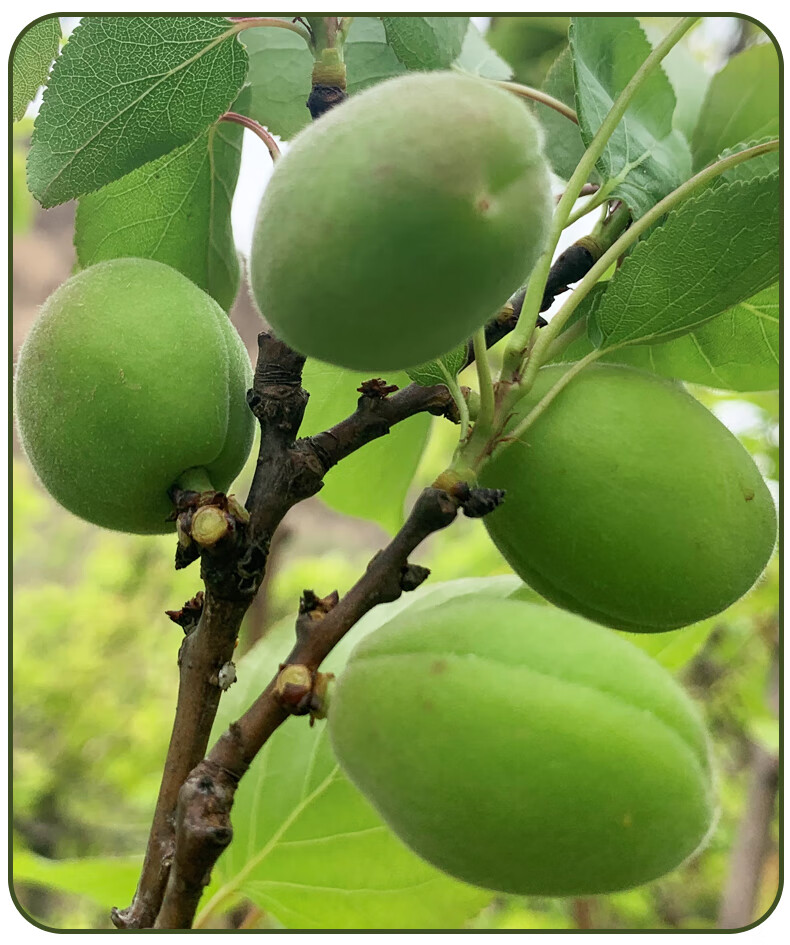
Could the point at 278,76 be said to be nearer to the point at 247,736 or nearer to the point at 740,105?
the point at 740,105

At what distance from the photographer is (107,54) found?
2.02 ft

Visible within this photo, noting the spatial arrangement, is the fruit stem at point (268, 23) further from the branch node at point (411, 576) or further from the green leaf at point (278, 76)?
the branch node at point (411, 576)

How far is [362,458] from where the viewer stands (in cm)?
77

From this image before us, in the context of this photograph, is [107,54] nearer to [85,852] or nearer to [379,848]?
[379,848]

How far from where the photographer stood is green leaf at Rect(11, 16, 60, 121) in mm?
672

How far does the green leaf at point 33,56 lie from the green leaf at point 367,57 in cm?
19

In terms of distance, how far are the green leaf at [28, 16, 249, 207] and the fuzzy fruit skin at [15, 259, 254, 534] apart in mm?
80

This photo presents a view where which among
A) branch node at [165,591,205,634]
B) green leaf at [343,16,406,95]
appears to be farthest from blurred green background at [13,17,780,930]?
branch node at [165,591,205,634]

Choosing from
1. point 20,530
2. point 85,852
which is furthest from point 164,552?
point 85,852

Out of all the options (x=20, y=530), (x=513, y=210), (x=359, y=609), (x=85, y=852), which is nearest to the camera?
(x=513, y=210)

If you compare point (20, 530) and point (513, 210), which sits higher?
point (513, 210)

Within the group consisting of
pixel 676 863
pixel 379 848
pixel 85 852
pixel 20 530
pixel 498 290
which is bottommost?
pixel 85 852

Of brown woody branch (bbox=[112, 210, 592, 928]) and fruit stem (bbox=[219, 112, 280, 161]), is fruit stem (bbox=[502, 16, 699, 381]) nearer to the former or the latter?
brown woody branch (bbox=[112, 210, 592, 928])

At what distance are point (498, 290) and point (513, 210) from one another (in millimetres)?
33
